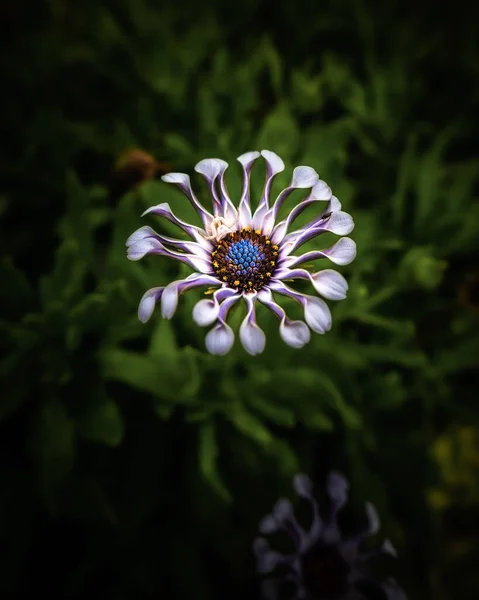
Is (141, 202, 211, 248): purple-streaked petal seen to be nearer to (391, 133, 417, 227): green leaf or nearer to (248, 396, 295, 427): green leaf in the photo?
(248, 396, 295, 427): green leaf

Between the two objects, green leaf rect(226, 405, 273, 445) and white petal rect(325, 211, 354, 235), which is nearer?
white petal rect(325, 211, 354, 235)

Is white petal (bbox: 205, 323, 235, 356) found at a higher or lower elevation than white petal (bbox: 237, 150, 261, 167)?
lower

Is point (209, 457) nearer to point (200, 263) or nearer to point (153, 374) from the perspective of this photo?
point (153, 374)

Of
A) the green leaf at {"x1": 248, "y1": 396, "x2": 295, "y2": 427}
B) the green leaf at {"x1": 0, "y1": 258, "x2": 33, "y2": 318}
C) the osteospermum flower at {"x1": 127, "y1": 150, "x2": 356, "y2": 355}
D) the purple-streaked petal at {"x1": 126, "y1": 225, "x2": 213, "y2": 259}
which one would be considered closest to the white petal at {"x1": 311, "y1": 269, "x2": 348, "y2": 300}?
the osteospermum flower at {"x1": 127, "y1": 150, "x2": 356, "y2": 355}

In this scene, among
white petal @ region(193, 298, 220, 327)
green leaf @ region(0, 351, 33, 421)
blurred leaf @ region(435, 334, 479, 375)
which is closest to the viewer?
white petal @ region(193, 298, 220, 327)

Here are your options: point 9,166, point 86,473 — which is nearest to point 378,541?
point 86,473

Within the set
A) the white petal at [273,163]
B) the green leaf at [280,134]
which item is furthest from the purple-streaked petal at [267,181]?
the green leaf at [280,134]

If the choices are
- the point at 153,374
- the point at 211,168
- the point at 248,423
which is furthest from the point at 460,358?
the point at 211,168
